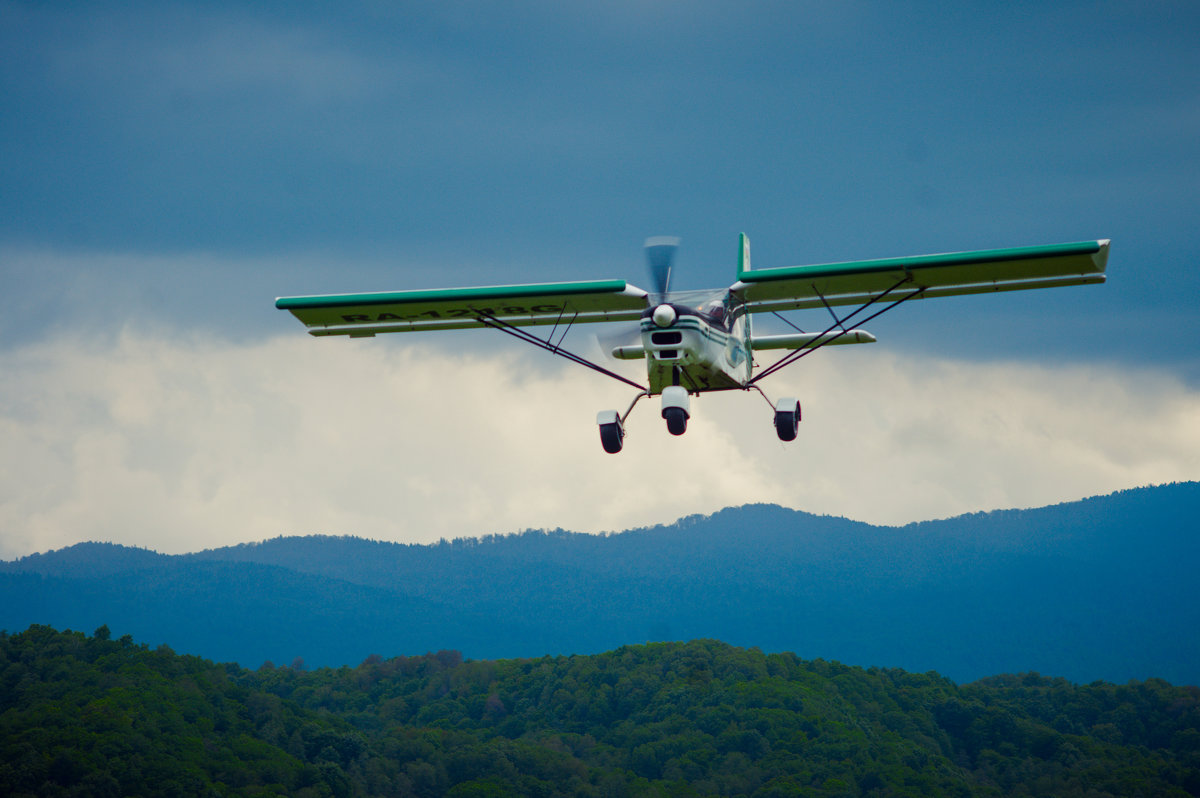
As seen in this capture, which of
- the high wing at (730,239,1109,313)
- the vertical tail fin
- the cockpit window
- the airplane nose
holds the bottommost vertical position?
the airplane nose

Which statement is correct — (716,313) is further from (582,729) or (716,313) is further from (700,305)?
(582,729)

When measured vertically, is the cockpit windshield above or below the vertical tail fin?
below

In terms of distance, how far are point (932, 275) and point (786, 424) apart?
4.29 m

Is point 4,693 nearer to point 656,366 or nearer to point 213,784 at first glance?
point 213,784

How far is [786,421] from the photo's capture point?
26797 mm

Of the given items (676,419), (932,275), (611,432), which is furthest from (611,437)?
(932,275)

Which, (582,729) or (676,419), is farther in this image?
(582,729)

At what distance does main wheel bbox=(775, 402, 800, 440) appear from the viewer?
26781 mm

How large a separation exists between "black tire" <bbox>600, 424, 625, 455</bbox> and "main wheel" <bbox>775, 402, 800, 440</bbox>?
3.52 meters

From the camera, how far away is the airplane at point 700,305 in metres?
24.5

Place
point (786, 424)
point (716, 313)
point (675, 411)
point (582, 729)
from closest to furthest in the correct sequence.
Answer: point (675, 411) → point (716, 313) → point (786, 424) → point (582, 729)

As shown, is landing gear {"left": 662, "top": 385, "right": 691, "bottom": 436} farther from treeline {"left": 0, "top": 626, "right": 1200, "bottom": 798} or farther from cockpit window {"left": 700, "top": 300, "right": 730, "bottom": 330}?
treeline {"left": 0, "top": 626, "right": 1200, "bottom": 798}

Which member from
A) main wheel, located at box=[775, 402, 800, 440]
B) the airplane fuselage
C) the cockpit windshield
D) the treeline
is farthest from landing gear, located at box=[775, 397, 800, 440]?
the treeline

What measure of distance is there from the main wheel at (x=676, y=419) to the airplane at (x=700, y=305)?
18 mm
